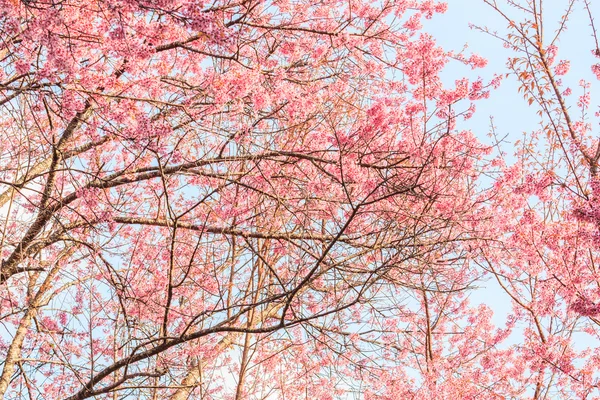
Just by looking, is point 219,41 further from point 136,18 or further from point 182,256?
point 182,256

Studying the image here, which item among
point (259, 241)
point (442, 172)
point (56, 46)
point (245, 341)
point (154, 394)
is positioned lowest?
point (154, 394)

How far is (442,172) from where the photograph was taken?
18.1 feet

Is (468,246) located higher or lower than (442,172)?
lower

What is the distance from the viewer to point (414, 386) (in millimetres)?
6785

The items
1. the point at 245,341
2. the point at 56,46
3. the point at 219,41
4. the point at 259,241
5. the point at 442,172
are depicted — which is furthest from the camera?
the point at 259,241

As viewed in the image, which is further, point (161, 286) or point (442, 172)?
point (161, 286)

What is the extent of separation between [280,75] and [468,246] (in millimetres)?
2412

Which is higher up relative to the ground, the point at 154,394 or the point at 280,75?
the point at 280,75

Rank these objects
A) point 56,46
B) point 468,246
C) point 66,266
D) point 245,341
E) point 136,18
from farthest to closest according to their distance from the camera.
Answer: point 66,266 < point 245,341 < point 468,246 < point 136,18 < point 56,46

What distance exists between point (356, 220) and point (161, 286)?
274cm

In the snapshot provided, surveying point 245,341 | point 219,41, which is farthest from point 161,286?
point 219,41

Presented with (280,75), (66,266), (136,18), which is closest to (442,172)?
(280,75)

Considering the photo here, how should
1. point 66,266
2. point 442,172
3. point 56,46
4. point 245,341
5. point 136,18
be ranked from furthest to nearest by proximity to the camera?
point 66,266 < point 245,341 < point 442,172 < point 136,18 < point 56,46

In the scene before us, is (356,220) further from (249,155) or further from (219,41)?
Answer: (219,41)
